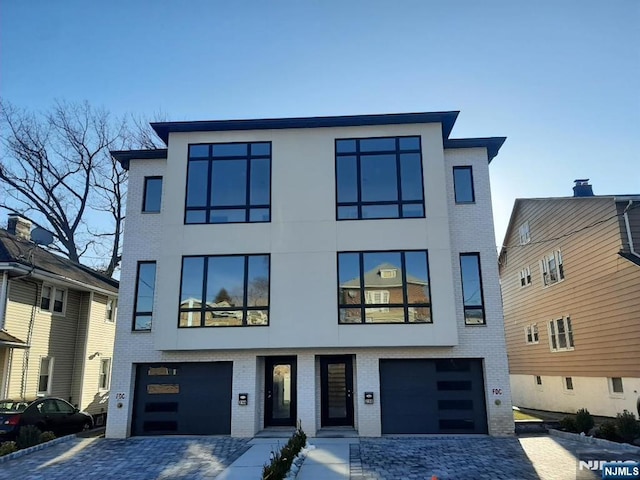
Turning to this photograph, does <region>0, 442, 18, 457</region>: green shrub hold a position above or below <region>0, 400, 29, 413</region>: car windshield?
below

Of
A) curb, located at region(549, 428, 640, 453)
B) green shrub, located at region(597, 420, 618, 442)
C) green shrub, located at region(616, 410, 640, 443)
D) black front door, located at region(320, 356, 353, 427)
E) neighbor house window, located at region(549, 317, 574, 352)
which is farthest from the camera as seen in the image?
neighbor house window, located at region(549, 317, 574, 352)

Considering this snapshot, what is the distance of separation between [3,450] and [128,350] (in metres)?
3.85

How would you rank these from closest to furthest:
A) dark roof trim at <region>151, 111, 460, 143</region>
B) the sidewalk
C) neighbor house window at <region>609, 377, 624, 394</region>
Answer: the sidewalk → dark roof trim at <region>151, 111, 460, 143</region> → neighbor house window at <region>609, 377, 624, 394</region>

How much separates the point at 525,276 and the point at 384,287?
1232cm

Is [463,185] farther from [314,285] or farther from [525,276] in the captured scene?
[525,276]

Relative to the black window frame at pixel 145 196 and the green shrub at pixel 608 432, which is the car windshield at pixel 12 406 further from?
the green shrub at pixel 608 432

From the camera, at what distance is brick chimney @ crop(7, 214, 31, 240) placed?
62.6 ft

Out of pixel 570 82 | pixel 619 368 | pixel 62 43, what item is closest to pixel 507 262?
pixel 619 368

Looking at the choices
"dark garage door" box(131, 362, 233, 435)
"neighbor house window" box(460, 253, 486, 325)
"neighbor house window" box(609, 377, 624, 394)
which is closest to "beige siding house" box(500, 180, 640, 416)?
"neighbor house window" box(609, 377, 624, 394)

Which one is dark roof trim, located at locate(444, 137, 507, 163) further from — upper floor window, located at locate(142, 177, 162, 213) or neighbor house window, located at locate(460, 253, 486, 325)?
upper floor window, located at locate(142, 177, 162, 213)

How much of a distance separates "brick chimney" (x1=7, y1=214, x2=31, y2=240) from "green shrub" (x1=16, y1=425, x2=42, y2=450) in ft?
32.9

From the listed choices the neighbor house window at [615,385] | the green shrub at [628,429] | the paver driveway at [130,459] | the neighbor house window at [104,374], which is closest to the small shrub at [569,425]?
the green shrub at [628,429]

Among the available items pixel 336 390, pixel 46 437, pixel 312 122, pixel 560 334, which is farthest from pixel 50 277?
pixel 560 334

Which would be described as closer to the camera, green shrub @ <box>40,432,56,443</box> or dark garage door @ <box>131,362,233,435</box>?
green shrub @ <box>40,432,56,443</box>
